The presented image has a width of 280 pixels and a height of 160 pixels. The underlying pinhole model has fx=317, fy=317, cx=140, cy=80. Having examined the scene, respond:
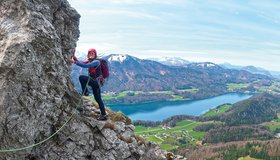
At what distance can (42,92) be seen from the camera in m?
15.4

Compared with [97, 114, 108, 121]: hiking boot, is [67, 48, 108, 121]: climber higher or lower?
higher

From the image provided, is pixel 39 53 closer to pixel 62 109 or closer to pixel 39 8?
pixel 39 8

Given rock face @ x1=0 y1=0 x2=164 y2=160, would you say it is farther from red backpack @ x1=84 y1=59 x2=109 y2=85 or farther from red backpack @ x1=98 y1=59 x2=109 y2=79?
red backpack @ x1=98 y1=59 x2=109 y2=79

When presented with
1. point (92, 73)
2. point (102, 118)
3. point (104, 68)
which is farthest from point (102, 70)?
point (102, 118)

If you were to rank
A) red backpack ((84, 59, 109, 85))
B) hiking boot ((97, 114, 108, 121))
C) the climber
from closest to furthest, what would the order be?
the climber, red backpack ((84, 59, 109, 85)), hiking boot ((97, 114, 108, 121))

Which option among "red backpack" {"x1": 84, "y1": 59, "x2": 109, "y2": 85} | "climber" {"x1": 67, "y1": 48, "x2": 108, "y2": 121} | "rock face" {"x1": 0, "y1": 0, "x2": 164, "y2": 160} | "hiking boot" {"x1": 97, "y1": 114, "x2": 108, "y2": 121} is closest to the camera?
"rock face" {"x1": 0, "y1": 0, "x2": 164, "y2": 160}

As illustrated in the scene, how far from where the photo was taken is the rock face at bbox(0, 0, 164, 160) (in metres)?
13.9

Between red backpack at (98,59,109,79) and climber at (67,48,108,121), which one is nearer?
climber at (67,48,108,121)

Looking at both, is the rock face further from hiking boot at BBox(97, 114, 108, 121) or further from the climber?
the climber

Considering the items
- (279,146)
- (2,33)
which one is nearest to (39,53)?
(2,33)

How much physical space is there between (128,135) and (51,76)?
780cm

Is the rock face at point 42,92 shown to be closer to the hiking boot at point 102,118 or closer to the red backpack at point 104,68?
the hiking boot at point 102,118

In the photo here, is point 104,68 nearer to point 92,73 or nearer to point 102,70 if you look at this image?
point 102,70

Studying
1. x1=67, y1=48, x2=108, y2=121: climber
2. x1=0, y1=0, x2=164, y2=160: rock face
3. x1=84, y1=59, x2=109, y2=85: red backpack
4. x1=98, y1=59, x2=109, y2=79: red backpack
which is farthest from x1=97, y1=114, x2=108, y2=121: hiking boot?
x1=98, y1=59, x2=109, y2=79: red backpack
